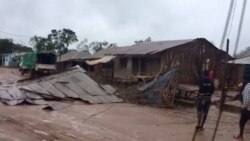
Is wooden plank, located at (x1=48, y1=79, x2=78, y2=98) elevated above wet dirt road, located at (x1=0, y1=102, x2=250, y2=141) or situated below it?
above

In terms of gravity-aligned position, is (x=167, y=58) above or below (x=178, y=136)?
above

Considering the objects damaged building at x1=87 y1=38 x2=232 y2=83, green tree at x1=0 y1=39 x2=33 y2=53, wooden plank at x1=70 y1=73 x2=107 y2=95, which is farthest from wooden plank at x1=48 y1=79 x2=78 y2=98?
green tree at x1=0 y1=39 x2=33 y2=53

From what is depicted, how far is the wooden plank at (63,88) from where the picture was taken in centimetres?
2058

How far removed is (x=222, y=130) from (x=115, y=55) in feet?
76.5

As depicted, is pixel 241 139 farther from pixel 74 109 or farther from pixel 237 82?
pixel 237 82

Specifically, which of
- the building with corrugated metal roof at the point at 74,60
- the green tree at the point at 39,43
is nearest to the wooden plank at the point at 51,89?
the building with corrugated metal roof at the point at 74,60

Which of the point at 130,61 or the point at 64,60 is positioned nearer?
the point at 130,61

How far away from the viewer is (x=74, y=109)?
17328 millimetres

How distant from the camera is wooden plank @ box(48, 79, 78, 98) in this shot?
2058 centimetres

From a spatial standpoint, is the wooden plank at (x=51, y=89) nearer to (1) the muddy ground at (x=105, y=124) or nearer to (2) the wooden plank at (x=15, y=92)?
(1) the muddy ground at (x=105, y=124)

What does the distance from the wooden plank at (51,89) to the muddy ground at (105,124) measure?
4.24 feet

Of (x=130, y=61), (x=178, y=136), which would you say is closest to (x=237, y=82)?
(x=130, y=61)

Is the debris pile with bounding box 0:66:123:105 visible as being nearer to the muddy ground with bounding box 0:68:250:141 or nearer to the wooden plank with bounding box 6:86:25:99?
the wooden plank with bounding box 6:86:25:99

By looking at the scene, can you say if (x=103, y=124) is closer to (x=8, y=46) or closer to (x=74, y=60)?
(x=74, y=60)
